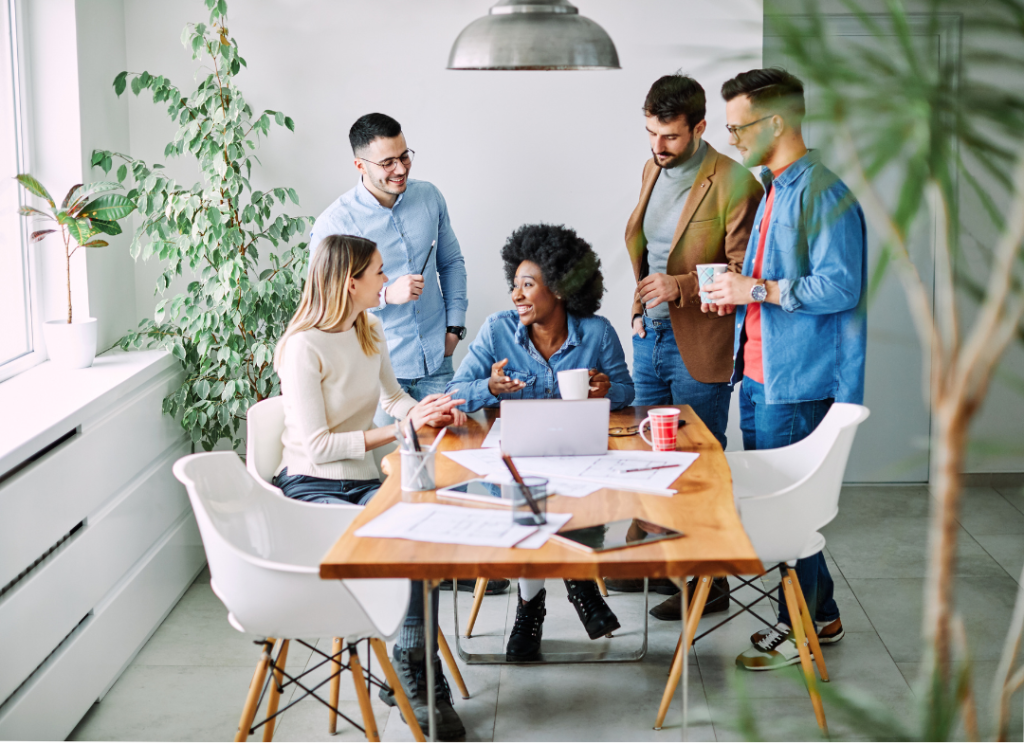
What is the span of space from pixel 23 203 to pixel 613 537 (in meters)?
2.59

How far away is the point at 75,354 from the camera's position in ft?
Result: 10.9

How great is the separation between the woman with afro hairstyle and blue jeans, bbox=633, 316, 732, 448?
278mm

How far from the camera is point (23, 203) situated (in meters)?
3.39

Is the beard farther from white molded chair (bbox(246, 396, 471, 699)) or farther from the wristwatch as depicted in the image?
white molded chair (bbox(246, 396, 471, 699))

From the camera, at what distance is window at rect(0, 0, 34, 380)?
10.9 feet

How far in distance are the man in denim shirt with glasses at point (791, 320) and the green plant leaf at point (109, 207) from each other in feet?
6.67

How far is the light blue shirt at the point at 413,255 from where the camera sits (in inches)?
142

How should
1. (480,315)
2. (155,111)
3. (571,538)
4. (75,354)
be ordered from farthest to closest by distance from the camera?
(480,315)
(155,111)
(75,354)
(571,538)

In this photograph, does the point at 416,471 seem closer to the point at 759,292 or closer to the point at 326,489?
the point at 326,489

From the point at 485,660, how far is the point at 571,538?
130 cm

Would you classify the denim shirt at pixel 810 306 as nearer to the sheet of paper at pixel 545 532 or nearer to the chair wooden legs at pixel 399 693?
the sheet of paper at pixel 545 532

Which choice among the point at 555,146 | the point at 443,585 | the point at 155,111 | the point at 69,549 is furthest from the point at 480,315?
the point at 69,549

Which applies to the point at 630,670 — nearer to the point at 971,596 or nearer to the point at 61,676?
the point at 971,596

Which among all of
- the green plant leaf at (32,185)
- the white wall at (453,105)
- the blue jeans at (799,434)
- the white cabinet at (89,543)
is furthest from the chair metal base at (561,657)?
the green plant leaf at (32,185)
